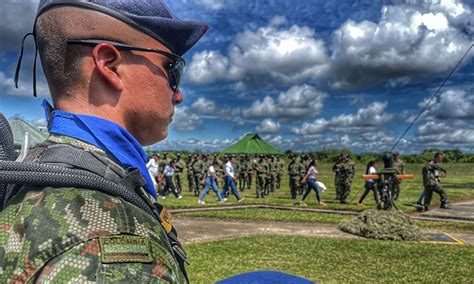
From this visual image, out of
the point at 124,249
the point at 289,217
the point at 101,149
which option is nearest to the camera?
the point at 124,249

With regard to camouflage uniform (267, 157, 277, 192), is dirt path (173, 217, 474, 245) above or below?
below

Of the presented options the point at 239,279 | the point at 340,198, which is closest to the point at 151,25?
the point at 239,279

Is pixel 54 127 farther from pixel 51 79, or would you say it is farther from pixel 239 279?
pixel 239 279

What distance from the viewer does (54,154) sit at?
1.02 m

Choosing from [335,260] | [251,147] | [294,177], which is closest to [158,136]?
[335,260]

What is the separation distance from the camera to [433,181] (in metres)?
14.3

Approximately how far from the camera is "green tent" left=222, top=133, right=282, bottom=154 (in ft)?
95.8

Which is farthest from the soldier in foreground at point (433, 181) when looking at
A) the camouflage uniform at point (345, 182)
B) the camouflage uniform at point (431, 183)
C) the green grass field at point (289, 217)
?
the green grass field at point (289, 217)

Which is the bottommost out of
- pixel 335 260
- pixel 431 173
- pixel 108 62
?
pixel 335 260

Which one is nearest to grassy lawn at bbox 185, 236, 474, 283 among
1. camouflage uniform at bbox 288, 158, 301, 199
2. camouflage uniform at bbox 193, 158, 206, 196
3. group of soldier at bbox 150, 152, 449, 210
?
group of soldier at bbox 150, 152, 449, 210

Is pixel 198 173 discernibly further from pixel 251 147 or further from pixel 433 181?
pixel 433 181

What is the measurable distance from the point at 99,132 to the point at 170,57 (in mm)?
319

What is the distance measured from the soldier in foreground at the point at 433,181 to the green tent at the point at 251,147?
14.8m

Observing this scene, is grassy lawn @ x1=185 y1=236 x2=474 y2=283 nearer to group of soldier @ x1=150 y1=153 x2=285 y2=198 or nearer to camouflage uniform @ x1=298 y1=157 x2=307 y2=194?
group of soldier @ x1=150 y1=153 x2=285 y2=198
